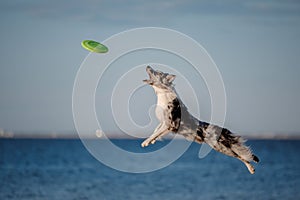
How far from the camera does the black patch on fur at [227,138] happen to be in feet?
67.3

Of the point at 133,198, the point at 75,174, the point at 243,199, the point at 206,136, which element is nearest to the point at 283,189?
the point at 243,199

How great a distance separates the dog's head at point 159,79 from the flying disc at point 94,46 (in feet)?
12.9

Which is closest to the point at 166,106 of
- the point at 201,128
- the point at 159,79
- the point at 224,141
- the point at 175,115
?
the point at 175,115

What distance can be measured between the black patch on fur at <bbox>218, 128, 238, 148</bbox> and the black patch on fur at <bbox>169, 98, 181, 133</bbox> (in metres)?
1.37

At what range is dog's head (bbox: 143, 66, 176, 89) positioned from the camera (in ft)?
64.4

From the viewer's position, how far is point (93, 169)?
97.2m

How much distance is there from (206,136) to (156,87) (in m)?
1.83

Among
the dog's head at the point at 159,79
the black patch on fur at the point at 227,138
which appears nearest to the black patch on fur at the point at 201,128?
the black patch on fur at the point at 227,138

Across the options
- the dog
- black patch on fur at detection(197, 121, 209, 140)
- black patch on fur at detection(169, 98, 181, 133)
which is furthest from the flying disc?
black patch on fur at detection(197, 121, 209, 140)

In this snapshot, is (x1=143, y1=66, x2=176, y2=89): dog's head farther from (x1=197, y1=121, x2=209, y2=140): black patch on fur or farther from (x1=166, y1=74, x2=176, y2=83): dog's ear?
(x1=197, y1=121, x2=209, y2=140): black patch on fur

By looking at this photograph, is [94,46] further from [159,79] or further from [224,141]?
[224,141]

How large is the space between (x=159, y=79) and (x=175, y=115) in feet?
3.26

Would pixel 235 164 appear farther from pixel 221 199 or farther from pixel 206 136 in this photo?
pixel 206 136

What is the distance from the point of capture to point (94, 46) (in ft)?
77.0
